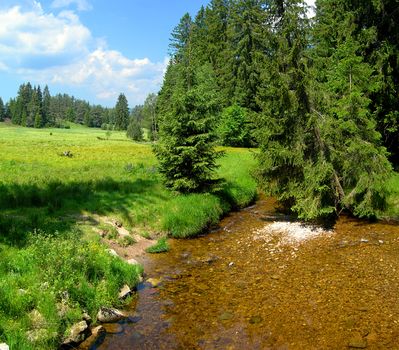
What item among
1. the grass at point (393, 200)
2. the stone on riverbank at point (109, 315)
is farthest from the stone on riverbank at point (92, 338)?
the grass at point (393, 200)

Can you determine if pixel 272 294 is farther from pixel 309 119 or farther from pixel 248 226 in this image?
pixel 309 119

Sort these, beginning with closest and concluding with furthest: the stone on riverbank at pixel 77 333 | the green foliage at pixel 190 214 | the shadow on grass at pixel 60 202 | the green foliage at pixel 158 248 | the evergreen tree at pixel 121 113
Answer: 1. the stone on riverbank at pixel 77 333
2. the shadow on grass at pixel 60 202
3. the green foliage at pixel 158 248
4. the green foliage at pixel 190 214
5. the evergreen tree at pixel 121 113

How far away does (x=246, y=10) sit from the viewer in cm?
5434

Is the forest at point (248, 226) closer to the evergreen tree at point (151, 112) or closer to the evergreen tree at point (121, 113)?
the evergreen tree at point (151, 112)

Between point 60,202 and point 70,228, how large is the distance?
331cm

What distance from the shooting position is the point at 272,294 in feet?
39.5

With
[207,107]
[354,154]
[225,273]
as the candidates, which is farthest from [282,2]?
[225,273]

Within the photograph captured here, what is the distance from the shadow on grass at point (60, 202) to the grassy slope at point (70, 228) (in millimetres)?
39

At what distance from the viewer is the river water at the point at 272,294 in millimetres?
9664

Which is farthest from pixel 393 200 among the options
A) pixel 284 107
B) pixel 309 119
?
pixel 284 107

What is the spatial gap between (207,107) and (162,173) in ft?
16.1

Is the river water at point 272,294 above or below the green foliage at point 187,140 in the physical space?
below

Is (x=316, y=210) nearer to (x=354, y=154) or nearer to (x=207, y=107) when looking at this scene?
(x=354, y=154)

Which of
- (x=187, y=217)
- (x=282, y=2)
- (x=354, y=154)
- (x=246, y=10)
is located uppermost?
(x=246, y=10)
